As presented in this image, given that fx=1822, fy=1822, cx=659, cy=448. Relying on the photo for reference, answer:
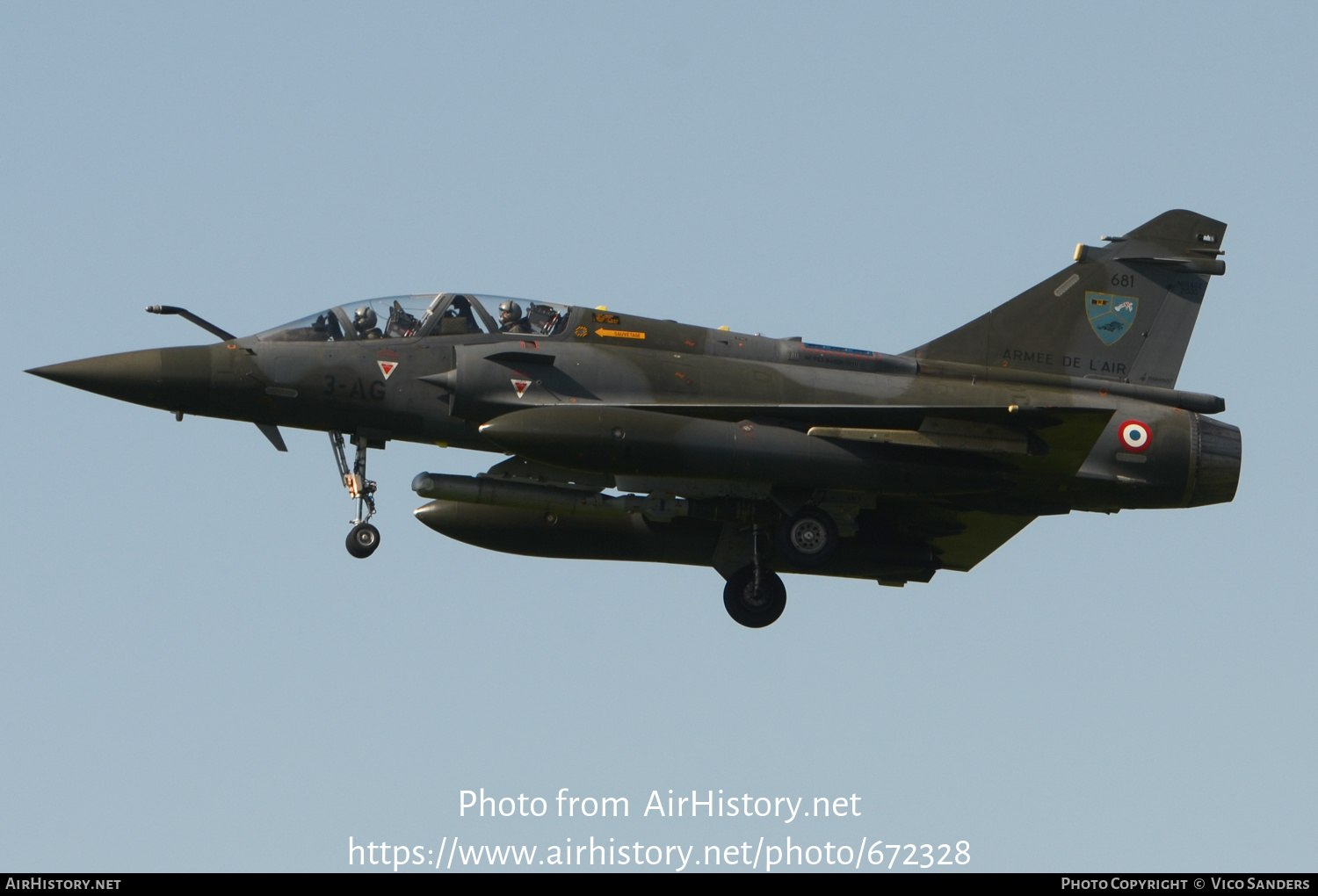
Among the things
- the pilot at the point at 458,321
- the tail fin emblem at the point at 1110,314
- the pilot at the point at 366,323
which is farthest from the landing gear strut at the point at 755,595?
the pilot at the point at 366,323

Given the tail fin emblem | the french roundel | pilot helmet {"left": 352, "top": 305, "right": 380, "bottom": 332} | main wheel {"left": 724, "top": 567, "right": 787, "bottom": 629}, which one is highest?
pilot helmet {"left": 352, "top": 305, "right": 380, "bottom": 332}

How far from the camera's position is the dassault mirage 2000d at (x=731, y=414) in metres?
18.8

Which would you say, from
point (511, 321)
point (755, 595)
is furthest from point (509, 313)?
point (755, 595)

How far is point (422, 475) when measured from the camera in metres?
19.1

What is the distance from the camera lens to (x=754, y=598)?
67.9 ft

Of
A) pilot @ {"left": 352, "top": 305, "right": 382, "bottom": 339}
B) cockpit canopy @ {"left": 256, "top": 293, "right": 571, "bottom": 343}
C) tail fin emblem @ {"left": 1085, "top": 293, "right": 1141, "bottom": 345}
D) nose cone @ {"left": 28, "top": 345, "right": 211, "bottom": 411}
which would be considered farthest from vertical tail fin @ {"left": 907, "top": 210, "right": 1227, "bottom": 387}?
nose cone @ {"left": 28, "top": 345, "right": 211, "bottom": 411}

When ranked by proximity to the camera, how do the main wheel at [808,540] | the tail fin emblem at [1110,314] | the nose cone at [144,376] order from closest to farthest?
the nose cone at [144,376]
the main wheel at [808,540]
the tail fin emblem at [1110,314]

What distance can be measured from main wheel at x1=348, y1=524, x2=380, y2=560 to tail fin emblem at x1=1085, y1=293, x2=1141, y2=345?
849 cm

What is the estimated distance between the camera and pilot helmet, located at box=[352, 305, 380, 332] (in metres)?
19.4

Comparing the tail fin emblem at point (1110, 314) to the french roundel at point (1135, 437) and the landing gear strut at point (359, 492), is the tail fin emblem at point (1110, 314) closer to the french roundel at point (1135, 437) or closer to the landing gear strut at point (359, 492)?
the french roundel at point (1135, 437)

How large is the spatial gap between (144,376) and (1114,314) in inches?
425

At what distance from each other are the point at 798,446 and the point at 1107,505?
3851 mm

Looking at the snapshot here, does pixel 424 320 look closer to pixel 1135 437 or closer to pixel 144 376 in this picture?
pixel 144 376

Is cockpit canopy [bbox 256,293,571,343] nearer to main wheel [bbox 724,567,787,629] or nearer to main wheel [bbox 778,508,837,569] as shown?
main wheel [bbox 778,508,837,569]
